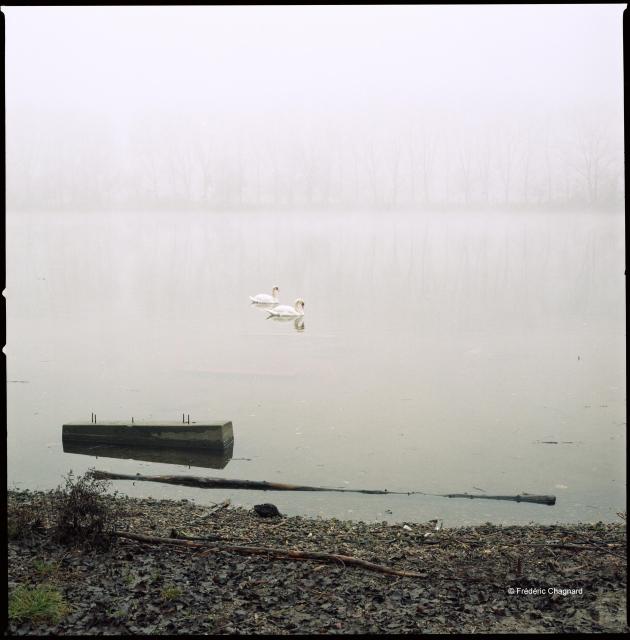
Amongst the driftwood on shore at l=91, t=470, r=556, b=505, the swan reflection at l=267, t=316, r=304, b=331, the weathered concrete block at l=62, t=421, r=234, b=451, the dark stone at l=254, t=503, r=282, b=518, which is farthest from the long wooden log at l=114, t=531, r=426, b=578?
the swan reflection at l=267, t=316, r=304, b=331

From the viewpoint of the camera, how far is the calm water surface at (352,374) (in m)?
7.59

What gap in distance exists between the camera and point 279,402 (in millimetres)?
10969

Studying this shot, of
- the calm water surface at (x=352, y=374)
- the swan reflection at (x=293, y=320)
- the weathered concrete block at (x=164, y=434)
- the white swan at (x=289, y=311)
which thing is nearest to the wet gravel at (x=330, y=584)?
the calm water surface at (x=352, y=374)

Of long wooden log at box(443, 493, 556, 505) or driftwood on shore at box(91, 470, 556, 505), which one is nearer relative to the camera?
long wooden log at box(443, 493, 556, 505)

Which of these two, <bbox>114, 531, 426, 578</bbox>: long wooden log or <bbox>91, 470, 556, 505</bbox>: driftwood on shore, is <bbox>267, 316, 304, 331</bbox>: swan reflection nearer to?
<bbox>91, 470, 556, 505</bbox>: driftwood on shore

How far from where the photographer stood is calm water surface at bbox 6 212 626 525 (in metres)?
7.59

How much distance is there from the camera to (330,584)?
4.28m

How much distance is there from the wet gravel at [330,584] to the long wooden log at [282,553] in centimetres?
5

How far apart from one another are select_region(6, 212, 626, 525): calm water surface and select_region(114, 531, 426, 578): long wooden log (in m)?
1.66

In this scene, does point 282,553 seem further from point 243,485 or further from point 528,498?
point 528,498

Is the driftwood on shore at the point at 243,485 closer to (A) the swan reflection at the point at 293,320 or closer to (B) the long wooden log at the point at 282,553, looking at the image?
(B) the long wooden log at the point at 282,553

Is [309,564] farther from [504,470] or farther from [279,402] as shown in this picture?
[279,402]

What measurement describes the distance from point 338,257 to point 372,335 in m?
18.6

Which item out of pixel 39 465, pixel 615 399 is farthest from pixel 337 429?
pixel 615 399
